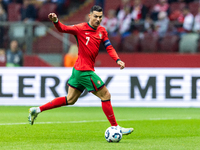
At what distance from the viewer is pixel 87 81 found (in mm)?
7441

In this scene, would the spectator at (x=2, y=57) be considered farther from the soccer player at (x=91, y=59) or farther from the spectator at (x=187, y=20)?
the soccer player at (x=91, y=59)

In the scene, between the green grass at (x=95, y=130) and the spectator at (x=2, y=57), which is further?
the spectator at (x=2, y=57)

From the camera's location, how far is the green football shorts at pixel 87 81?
7398 mm

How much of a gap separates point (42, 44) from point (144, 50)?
3.80m

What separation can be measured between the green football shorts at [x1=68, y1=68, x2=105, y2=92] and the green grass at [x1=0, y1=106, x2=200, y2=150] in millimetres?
868

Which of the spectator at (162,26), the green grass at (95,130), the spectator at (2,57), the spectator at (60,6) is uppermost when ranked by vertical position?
the spectator at (60,6)

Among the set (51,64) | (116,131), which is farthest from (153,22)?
(116,131)

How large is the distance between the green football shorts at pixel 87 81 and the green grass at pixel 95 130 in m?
0.87

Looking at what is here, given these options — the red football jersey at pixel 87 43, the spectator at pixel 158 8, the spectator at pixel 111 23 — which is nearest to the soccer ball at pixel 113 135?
the red football jersey at pixel 87 43

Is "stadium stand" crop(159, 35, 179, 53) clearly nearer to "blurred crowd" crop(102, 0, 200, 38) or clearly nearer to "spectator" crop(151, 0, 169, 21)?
"blurred crowd" crop(102, 0, 200, 38)

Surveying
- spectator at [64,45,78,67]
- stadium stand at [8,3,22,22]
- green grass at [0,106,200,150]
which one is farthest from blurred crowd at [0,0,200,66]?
green grass at [0,106,200,150]

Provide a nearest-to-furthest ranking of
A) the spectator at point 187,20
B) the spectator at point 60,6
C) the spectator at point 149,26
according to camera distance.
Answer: the spectator at point 187,20, the spectator at point 149,26, the spectator at point 60,6

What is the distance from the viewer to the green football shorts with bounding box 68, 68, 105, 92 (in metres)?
7.40

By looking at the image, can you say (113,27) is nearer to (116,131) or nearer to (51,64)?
(51,64)
